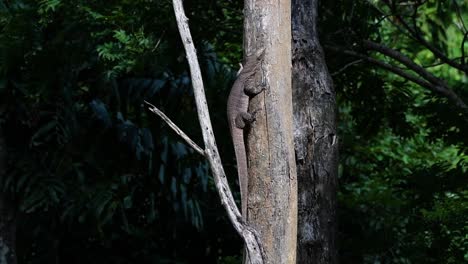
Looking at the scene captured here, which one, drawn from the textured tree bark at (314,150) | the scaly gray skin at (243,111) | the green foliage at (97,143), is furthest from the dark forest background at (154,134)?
the scaly gray skin at (243,111)

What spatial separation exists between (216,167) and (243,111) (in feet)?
1.03

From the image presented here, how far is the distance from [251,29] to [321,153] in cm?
122

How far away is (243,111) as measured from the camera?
3.12 meters

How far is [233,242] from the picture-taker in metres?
7.07

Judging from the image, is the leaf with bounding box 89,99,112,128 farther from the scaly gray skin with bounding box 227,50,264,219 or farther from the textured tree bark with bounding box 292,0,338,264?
the scaly gray skin with bounding box 227,50,264,219

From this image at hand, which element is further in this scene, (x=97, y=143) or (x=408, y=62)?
(x=97, y=143)

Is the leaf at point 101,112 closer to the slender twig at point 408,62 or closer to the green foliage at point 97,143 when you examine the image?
the green foliage at point 97,143

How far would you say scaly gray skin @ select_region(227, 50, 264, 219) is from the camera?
3.05 meters

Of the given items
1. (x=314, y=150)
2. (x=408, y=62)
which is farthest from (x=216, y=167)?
(x=408, y=62)

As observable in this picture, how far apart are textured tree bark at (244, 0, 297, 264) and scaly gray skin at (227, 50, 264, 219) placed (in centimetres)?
3

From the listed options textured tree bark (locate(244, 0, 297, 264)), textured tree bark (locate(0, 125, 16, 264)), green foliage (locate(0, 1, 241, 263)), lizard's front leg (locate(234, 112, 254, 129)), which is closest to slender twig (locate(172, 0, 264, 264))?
textured tree bark (locate(244, 0, 297, 264))

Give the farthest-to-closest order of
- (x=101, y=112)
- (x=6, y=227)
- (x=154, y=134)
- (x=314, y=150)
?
(x=154, y=134) → (x=101, y=112) → (x=6, y=227) → (x=314, y=150)

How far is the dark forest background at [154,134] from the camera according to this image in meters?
5.23

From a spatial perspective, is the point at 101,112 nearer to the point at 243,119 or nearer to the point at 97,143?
the point at 97,143
